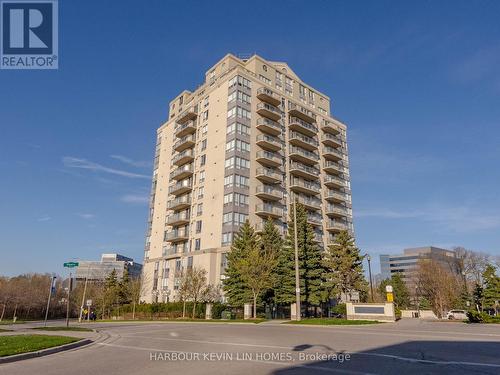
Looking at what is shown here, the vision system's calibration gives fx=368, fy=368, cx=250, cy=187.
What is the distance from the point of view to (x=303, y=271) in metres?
39.6

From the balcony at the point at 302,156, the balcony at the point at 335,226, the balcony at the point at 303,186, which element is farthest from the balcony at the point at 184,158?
the balcony at the point at 335,226

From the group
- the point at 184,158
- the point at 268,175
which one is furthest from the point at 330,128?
the point at 184,158

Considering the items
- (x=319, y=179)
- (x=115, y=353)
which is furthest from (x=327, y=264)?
(x=115, y=353)

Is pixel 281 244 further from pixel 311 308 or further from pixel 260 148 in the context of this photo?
pixel 260 148

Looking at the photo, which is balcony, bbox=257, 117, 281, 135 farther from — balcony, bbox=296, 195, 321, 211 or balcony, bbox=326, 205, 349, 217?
balcony, bbox=326, 205, 349, 217

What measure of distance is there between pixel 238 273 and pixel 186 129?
105 ft

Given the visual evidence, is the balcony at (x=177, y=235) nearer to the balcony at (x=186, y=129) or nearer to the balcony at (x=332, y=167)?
the balcony at (x=186, y=129)

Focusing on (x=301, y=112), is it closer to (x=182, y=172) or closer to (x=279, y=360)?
(x=182, y=172)

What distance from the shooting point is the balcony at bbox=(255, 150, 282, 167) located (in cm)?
5624

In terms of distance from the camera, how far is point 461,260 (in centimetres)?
7331

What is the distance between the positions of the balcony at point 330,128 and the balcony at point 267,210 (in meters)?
23.4

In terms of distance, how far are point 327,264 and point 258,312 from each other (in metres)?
9.74

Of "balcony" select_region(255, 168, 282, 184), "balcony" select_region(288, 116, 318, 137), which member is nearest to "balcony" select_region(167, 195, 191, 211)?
"balcony" select_region(255, 168, 282, 184)

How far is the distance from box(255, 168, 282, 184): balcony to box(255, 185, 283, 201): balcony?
1.11 meters
